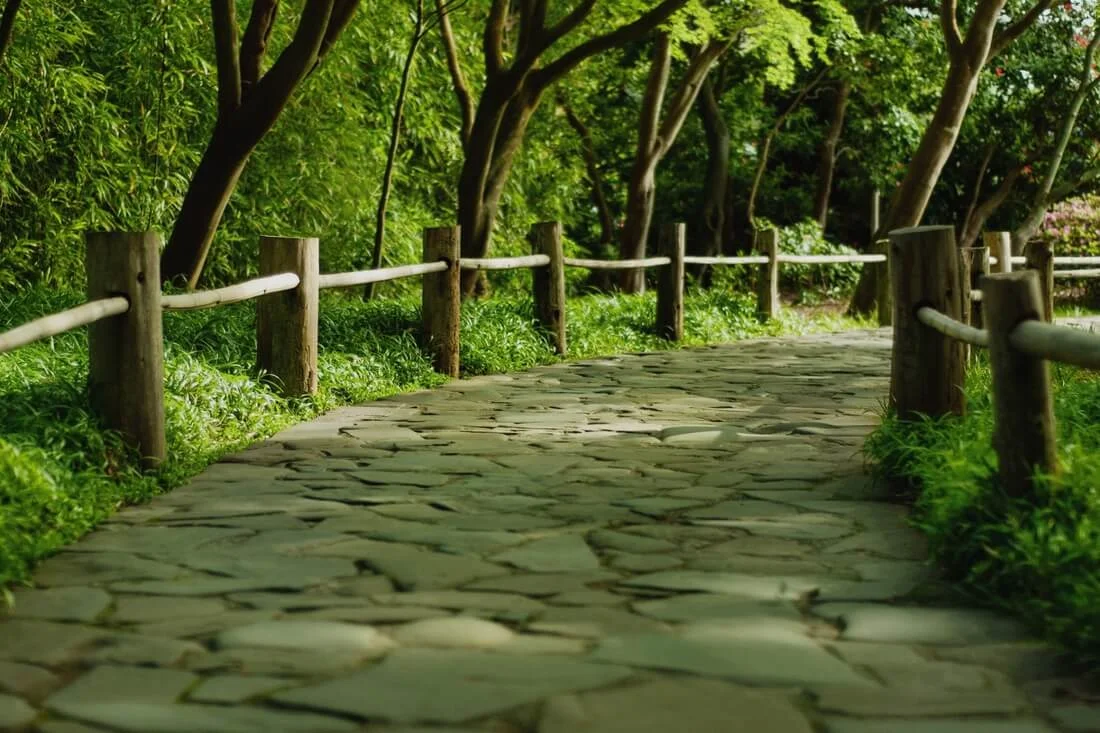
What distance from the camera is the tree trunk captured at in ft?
64.6

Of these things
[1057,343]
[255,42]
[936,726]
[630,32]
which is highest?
[630,32]

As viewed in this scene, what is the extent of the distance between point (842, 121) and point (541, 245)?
33.7ft

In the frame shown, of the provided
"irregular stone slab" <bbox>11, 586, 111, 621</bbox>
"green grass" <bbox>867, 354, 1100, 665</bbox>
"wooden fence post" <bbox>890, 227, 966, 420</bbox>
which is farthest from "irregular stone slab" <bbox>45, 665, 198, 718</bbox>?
"wooden fence post" <bbox>890, 227, 966, 420</bbox>

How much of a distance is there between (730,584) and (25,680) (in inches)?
70.7

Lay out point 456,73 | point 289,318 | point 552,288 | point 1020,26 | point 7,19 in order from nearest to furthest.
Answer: point 289,318 < point 7,19 < point 552,288 < point 456,73 < point 1020,26

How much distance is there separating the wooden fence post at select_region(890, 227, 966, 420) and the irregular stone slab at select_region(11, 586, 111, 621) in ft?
10.4

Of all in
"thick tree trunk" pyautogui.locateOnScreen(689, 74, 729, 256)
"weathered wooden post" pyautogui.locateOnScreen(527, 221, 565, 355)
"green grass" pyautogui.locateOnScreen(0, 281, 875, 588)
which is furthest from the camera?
"thick tree trunk" pyautogui.locateOnScreen(689, 74, 729, 256)

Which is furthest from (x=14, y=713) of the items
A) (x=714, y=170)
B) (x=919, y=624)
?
(x=714, y=170)

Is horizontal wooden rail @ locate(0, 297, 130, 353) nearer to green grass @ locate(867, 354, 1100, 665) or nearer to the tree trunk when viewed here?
green grass @ locate(867, 354, 1100, 665)

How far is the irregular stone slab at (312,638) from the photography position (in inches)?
130

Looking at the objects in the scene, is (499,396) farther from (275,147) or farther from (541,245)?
(275,147)

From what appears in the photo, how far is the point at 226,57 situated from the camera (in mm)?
9523

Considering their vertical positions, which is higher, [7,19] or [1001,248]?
[7,19]

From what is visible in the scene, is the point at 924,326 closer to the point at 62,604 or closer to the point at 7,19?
the point at 62,604
